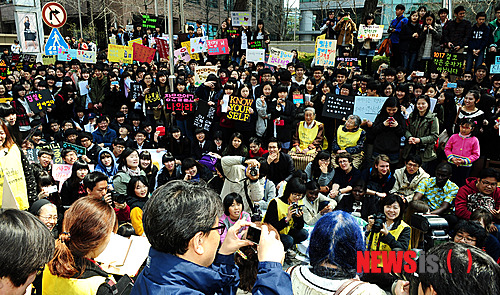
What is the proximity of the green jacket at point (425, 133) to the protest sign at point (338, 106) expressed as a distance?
3.38 ft

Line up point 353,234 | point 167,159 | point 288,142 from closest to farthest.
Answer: point 353,234
point 167,159
point 288,142

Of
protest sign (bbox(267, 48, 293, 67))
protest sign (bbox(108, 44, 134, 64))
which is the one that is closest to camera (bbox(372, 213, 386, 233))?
protest sign (bbox(267, 48, 293, 67))

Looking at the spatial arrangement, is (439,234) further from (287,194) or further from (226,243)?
(287,194)

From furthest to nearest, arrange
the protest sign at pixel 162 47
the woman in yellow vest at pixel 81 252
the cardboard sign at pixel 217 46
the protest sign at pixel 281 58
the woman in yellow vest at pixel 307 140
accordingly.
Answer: the cardboard sign at pixel 217 46
the protest sign at pixel 281 58
the protest sign at pixel 162 47
the woman in yellow vest at pixel 307 140
the woman in yellow vest at pixel 81 252

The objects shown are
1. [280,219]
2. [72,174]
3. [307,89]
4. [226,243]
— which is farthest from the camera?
[307,89]

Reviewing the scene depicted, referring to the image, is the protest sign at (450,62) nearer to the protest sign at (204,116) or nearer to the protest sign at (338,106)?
the protest sign at (338,106)

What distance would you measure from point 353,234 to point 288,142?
5.29 m

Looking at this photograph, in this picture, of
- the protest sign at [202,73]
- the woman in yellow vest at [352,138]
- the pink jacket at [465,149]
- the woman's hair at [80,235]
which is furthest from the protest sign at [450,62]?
the woman's hair at [80,235]

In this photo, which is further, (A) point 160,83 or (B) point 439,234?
(A) point 160,83

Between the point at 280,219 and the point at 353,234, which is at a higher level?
the point at 353,234

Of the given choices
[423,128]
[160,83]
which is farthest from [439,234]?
[160,83]

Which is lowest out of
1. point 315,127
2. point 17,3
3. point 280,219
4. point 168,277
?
point 280,219

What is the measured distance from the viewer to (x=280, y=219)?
14.3 ft

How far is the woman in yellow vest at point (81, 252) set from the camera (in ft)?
6.43
